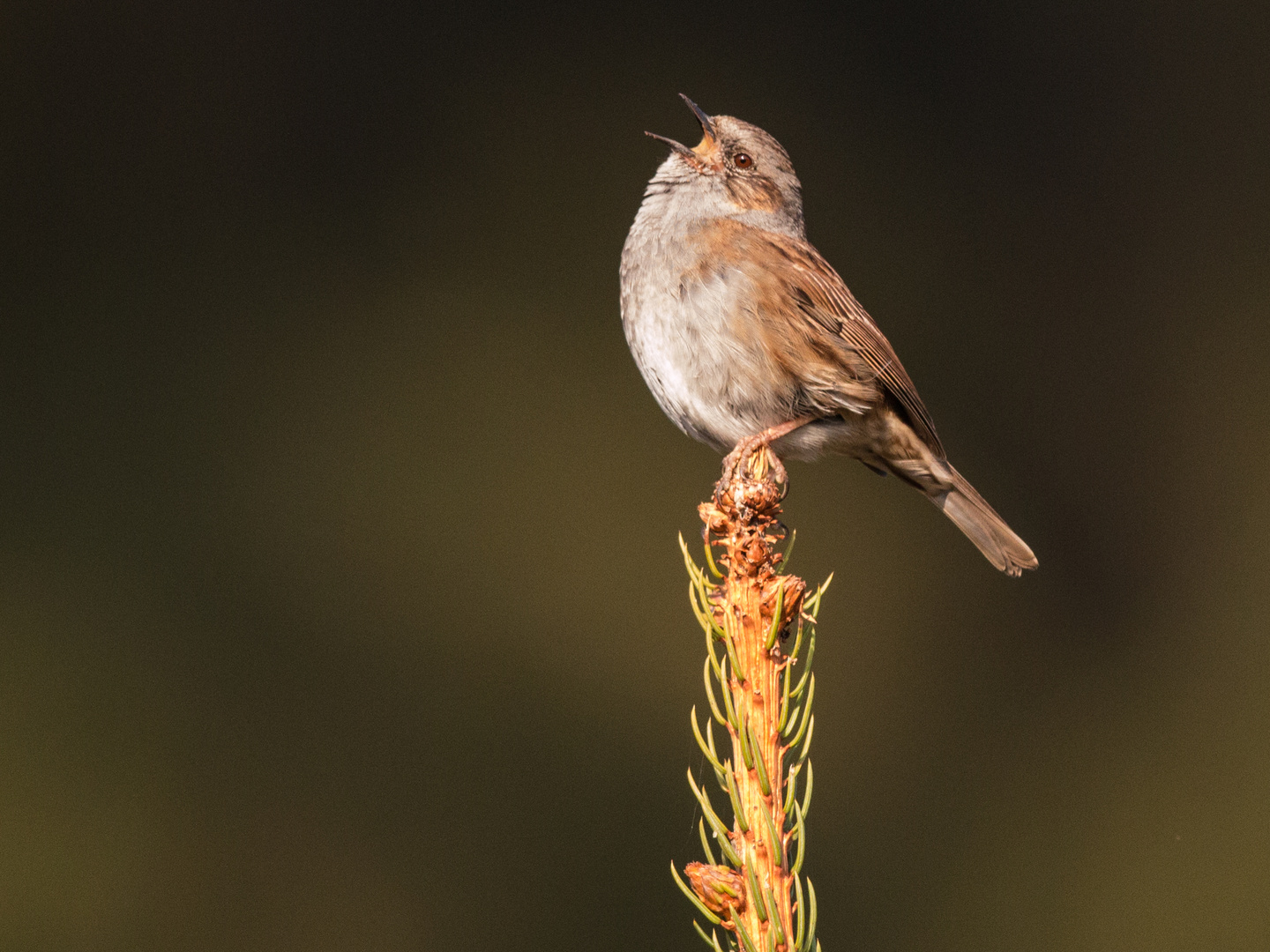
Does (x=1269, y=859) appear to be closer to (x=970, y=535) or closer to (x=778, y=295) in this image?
(x=970, y=535)

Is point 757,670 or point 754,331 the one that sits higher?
point 754,331

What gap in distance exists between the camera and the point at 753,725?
5.56 ft

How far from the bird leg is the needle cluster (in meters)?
0.11

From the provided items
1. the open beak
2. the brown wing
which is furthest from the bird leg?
the open beak

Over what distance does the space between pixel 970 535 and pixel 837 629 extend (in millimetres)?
1794

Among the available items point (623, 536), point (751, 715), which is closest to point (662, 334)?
point (751, 715)

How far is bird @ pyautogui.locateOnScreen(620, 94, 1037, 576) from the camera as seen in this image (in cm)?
283

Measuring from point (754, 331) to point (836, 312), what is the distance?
25 cm

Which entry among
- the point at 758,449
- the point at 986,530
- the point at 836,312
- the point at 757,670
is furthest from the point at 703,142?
the point at 757,670

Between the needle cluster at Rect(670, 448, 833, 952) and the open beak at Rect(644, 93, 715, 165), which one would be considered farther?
the open beak at Rect(644, 93, 715, 165)

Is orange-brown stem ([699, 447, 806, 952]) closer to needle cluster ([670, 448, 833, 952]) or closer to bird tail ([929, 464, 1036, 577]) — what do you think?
needle cluster ([670, 448, 833, 952])

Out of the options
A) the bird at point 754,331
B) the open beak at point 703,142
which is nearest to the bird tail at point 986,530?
the bird at point 754,331

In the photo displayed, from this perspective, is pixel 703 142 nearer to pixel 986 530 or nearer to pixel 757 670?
pixel 986 530

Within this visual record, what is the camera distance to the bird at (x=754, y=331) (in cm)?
283
